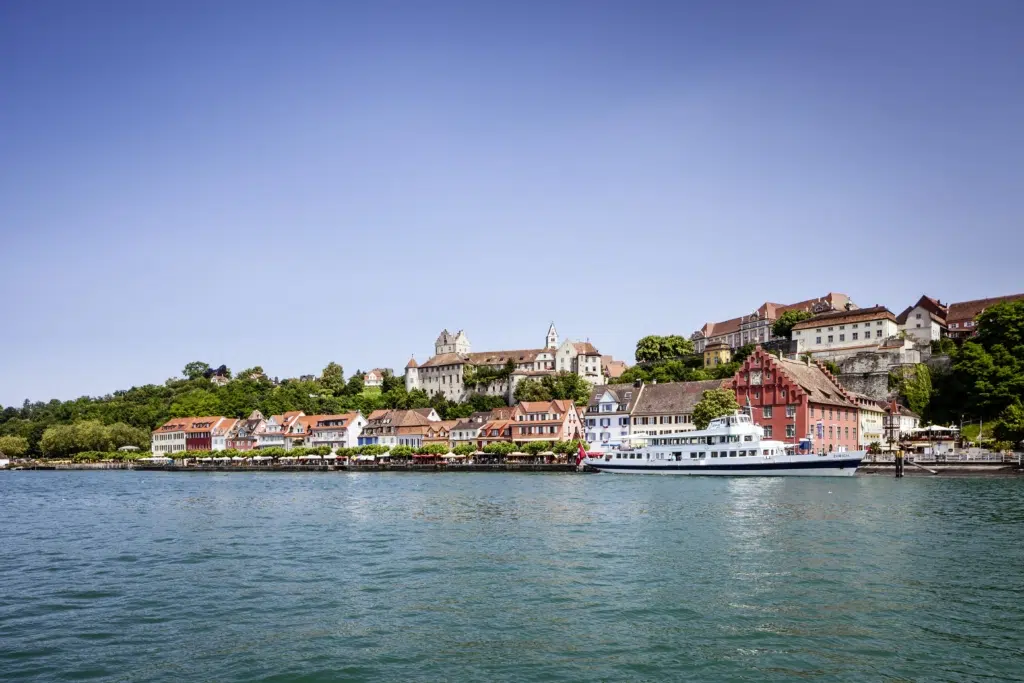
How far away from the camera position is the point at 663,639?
16.9 metres

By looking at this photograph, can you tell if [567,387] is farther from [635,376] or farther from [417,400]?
[417,400]

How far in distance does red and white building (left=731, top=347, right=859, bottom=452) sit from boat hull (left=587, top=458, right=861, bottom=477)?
40.3 feet

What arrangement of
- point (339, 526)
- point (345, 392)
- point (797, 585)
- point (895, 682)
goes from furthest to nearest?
1. point (345, 392)
2. point (339, 526)
3. point (797, 585)
4. point (895, 682)

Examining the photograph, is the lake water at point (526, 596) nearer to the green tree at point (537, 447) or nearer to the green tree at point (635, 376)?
the green tree at point (537, 447)

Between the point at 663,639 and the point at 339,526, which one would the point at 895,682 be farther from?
the point at 339,526

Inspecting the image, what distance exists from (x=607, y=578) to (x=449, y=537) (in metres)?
10.3

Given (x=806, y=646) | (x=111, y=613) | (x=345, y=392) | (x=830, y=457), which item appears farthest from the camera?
(x=345, y=392)

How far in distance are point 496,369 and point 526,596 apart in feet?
484

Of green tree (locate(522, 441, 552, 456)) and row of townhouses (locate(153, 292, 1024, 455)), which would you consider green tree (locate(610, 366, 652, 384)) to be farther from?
green tree (locate(522, 441, 552, 456))

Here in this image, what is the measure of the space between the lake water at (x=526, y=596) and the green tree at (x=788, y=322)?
92209mm

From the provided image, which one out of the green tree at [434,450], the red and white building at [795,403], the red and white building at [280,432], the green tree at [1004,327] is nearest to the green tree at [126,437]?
the red and white building at [280,432]

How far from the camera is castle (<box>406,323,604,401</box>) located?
164 metres

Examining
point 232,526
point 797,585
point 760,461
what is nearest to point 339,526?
point 232,526

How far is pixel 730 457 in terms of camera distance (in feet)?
240
